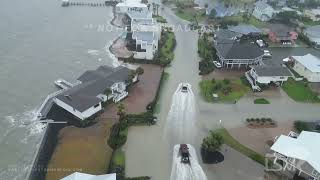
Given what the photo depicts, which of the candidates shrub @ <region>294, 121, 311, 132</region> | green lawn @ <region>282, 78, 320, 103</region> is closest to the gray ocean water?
green lawn @ <region>282, 78, 320, 103</region>

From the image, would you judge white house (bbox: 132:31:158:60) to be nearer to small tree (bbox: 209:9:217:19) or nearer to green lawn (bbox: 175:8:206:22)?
green lawn (bbox: 175:8:206:22)

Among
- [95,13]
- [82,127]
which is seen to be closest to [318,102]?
[82,127]

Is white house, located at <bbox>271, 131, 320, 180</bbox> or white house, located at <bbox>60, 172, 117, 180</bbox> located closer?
white house, located at <bbox>60, 172, 117, 180</bbox>

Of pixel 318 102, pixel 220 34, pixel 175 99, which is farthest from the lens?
pixel 220 34

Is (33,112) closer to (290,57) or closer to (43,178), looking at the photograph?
(43,178)

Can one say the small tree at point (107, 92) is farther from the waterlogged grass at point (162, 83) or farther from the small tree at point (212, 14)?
the small tree at point (212, 14)

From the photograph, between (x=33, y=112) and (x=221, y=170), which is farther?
(x=33, y=112)
